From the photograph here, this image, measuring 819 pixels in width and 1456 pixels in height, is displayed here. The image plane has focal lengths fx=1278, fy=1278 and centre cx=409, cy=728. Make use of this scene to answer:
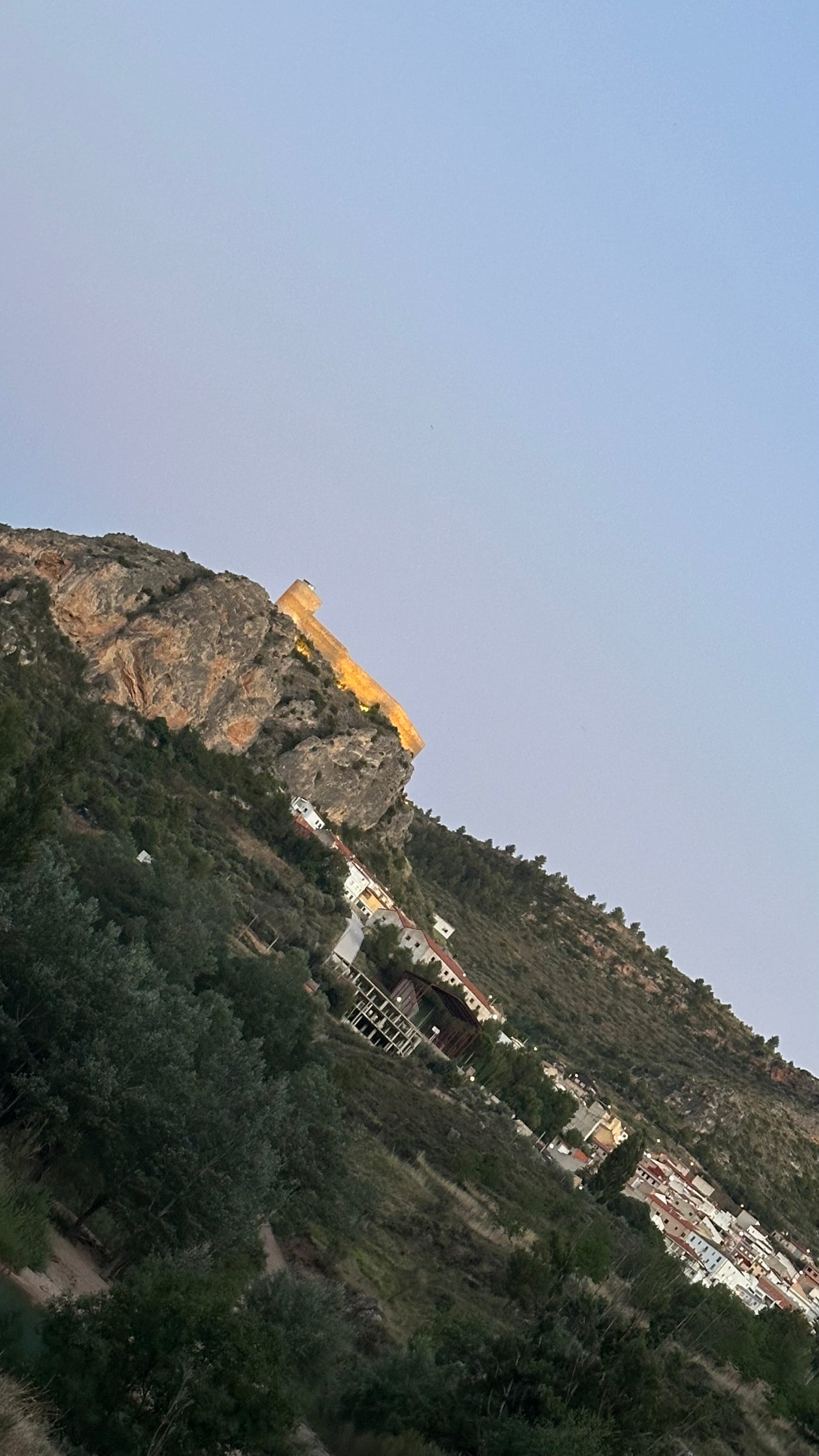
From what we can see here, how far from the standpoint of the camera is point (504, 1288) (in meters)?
34.4

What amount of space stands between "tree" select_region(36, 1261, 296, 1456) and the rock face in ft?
241

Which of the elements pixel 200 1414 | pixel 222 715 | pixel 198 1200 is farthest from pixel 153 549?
pixel 200 1414

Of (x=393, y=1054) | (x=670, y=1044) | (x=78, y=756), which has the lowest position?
(x=393, y=1054)

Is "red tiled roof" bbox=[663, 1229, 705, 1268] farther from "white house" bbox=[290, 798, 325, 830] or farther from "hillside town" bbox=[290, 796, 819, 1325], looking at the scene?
"white house" bbox=[290, 798, 325, 830]

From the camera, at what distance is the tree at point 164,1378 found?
509 inches

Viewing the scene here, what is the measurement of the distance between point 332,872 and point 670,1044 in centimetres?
5028

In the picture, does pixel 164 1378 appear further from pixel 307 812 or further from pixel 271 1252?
pixel 307 812

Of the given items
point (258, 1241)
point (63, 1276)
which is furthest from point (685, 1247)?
point (63, 1276)

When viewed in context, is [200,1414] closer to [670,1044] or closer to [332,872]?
[332,872]

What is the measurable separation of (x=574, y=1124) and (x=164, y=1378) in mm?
74059

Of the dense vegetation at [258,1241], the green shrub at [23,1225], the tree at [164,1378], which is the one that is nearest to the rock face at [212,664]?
the dense vegetation at [258,1241]

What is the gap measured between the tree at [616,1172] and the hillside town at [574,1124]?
1.39 m

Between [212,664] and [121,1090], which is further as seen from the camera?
[212,664]

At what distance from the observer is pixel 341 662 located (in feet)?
450
